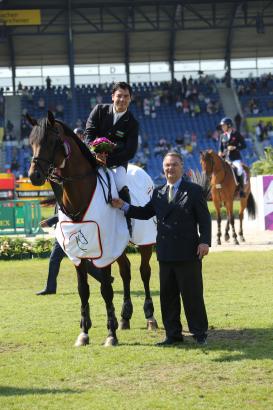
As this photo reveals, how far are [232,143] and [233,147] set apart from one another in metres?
0.11

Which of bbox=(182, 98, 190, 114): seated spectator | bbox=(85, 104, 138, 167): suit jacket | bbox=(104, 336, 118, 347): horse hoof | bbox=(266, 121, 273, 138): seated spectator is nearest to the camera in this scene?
bbox=(104, 336, 118, 347): horse hoof

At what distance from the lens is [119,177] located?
29.8ft

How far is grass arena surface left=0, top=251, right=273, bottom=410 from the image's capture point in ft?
20.1

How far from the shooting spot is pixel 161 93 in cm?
5316

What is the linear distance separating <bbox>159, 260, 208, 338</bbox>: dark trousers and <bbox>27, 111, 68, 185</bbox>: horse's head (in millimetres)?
1488

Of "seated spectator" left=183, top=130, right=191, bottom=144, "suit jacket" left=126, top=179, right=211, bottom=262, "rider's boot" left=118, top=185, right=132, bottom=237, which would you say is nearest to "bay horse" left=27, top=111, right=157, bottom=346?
"rider's boot" left=118, top=185, right=132, bottom=237

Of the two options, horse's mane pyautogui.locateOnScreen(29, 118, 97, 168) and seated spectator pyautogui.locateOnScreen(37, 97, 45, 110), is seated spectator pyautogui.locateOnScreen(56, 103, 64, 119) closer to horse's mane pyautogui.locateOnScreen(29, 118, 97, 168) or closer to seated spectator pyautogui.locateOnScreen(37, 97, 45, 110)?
seated spectator pyautogui.locateOnScreen(37, 97, 45, 110)

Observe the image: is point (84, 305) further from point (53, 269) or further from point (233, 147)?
point (233, 147)

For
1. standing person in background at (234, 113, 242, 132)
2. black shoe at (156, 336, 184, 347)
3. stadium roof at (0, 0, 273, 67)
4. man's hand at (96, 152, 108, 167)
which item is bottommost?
black shoe at (156, 336, 184, 347)

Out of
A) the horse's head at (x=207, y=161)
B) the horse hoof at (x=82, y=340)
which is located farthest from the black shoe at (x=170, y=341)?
the horse's head at (x=207, y=161)

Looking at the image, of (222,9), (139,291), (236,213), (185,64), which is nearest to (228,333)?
(139,291)

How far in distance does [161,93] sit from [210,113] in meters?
3.51

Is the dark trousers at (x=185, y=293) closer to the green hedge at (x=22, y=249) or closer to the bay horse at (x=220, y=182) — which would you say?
the green hedge at (x=22, y=249)

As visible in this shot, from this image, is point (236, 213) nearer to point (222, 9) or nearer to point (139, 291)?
point (139, 291)
